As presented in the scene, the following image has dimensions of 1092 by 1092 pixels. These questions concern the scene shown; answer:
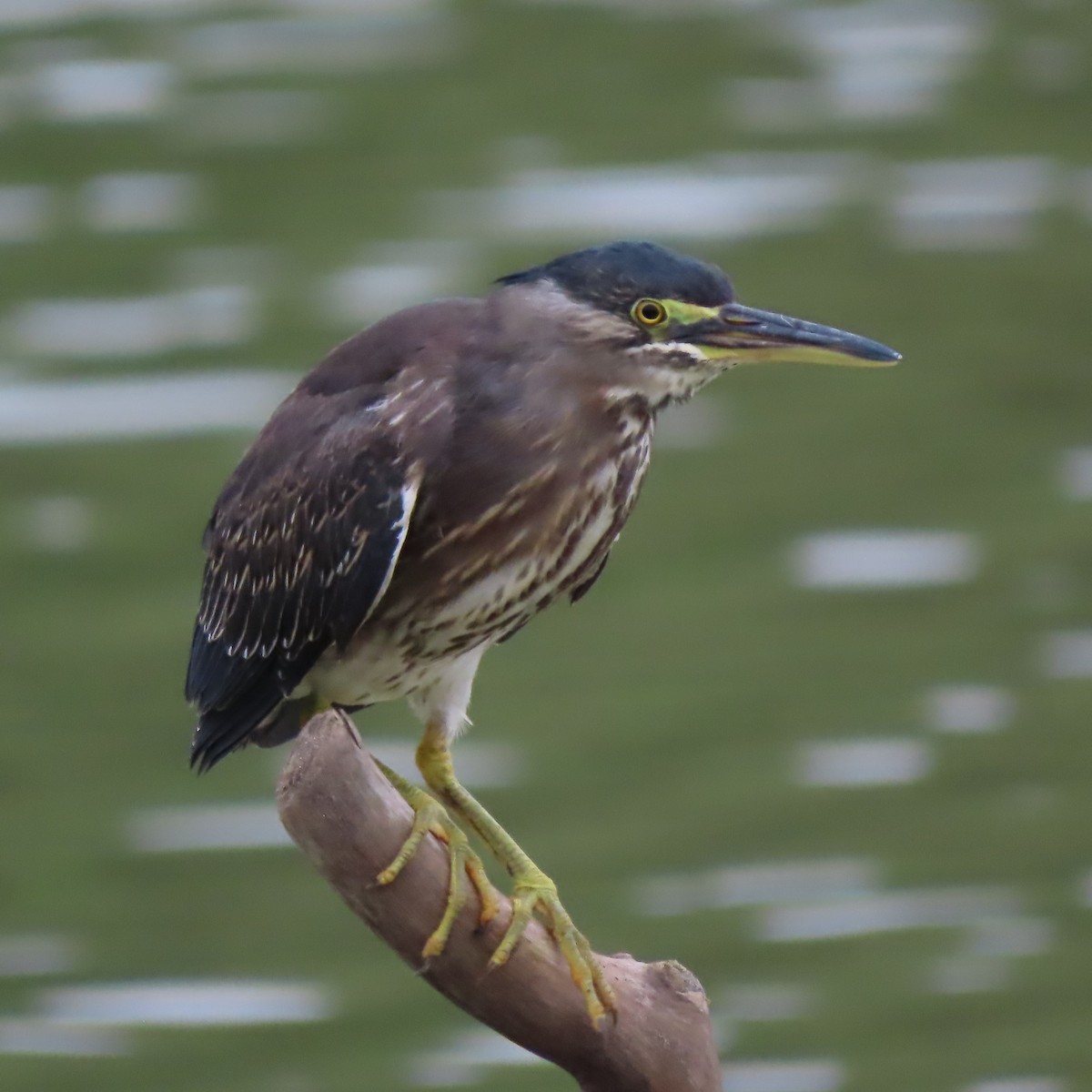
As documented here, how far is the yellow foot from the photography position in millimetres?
6055

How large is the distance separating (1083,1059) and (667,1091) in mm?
5740

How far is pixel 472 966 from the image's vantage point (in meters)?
6.12

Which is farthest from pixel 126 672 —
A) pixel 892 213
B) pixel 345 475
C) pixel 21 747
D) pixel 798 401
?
pixel 345 475

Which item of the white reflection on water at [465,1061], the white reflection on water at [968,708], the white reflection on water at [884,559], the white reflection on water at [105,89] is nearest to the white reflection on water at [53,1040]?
the white reflection on water at [465,1061]

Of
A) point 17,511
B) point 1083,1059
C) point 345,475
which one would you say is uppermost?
point 345,475

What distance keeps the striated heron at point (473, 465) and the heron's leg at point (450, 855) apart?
0.01 meters

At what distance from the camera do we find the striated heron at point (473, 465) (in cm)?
659

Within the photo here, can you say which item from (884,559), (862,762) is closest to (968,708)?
(862,762)

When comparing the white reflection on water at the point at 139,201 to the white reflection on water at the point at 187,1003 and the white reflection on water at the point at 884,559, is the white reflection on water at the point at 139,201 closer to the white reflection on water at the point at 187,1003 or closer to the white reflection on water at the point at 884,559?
the white reflection on water at the point at 884,559

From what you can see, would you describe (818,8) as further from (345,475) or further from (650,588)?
(345,475)

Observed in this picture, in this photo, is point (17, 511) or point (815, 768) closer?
point (815, 768)

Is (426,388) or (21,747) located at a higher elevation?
(426,388)

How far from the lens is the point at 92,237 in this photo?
17.4 meters

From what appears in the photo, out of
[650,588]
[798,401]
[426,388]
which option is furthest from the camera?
[798,401]
